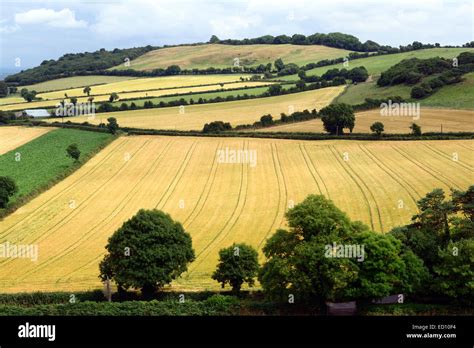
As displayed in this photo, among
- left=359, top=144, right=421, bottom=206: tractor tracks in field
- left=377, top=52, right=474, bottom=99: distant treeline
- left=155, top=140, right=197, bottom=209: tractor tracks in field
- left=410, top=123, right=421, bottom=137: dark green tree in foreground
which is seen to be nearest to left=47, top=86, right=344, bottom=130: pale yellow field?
left=377, top=52, right=474, bottom=99: distant treeline

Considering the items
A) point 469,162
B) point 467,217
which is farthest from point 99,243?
point 469,162

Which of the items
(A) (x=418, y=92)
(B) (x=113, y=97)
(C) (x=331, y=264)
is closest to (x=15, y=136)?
(B) (x=113, y=97)

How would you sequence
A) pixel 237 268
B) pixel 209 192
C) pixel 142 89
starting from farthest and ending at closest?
pixel 142 89, pixel 209 192, pixel 237 268

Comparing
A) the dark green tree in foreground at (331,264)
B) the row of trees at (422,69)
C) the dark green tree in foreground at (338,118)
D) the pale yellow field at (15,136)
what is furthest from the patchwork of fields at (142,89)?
the dark green tree in foreground at (331,264)

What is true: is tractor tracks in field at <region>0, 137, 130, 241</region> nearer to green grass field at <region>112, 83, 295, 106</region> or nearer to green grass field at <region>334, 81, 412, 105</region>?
green grass field at <region>112, 83, 295, 106</region>

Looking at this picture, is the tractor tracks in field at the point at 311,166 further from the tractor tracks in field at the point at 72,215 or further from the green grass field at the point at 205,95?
the green grass field at the point at 205,95

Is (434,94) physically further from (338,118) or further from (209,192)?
(209,192)

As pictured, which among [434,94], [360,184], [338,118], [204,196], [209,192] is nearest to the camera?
[204,196]
